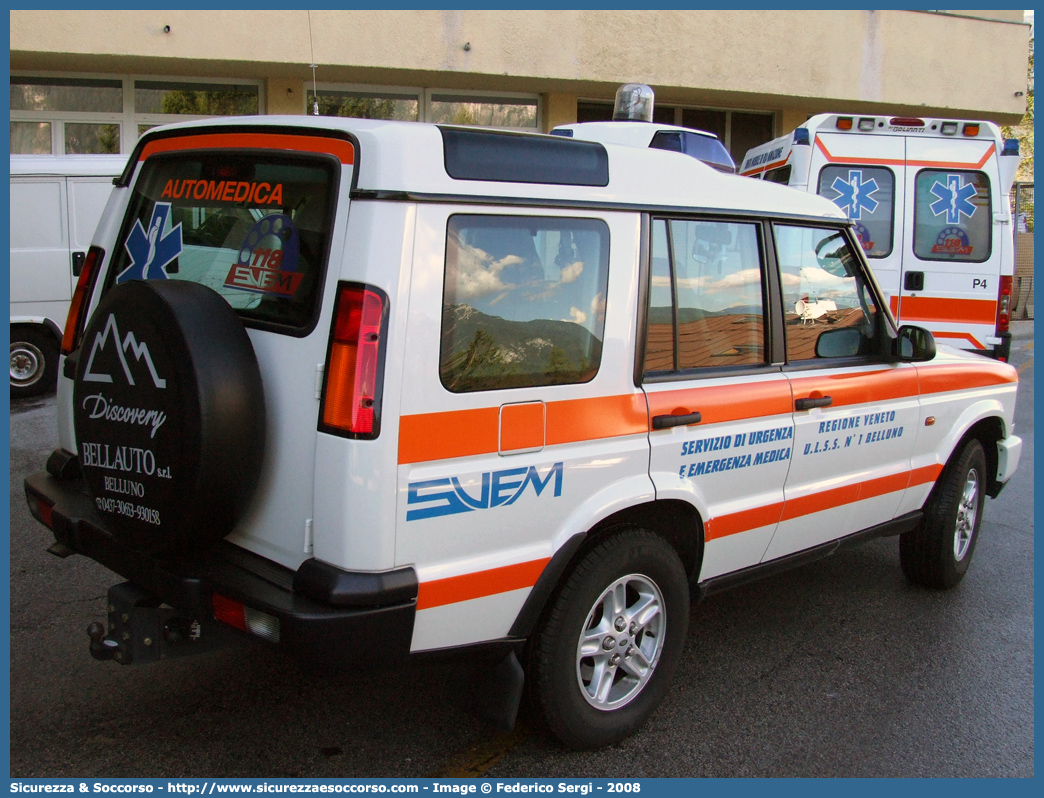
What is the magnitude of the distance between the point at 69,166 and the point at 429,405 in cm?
827

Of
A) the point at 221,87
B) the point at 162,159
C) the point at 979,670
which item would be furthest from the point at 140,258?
the point at 221,87

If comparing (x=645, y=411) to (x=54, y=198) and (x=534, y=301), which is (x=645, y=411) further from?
(x=54, y=198)

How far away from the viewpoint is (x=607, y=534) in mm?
3166

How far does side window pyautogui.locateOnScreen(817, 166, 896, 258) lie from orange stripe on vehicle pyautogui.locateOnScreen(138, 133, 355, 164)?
639 cm

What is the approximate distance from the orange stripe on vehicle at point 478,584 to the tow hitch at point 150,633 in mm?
611

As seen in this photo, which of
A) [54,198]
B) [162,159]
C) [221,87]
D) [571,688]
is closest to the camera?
[571,688]

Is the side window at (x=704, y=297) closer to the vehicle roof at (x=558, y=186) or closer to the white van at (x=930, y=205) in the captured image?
the vehicle roof at (x=558, y=186)

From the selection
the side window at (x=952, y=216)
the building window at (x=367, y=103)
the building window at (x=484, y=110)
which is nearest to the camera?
the side window at (x=952, y=216)

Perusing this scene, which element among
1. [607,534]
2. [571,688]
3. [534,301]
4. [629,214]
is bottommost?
[571,688]

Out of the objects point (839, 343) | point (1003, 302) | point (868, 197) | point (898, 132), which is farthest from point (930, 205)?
point (839, 343)

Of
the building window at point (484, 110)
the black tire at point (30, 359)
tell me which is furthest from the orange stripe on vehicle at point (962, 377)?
the building window at point (484, 110)

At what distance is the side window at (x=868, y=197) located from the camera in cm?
829

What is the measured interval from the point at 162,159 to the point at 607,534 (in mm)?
2052

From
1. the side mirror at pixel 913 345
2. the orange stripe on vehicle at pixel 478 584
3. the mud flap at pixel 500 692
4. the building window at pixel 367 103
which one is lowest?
the mud flap at pixel 500 692
